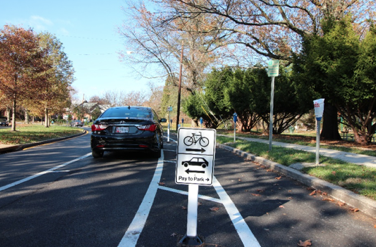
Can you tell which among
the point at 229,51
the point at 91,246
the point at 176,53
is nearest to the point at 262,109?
the point at 229,51

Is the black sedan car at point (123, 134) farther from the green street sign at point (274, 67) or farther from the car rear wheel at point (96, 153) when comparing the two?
the green street sign at point (274, 67)

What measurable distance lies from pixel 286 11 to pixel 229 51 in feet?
12.4

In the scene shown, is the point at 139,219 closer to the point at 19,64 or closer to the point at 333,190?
the point at 333,190

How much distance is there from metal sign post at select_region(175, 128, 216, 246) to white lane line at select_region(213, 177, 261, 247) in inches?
21.1

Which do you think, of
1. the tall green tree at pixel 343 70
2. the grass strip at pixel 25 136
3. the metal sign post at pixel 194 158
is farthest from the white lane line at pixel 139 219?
the grass strip at pixel 25 136

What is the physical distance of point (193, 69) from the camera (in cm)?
2848

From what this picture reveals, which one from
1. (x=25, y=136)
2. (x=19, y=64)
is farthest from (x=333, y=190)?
(x=19, y=64)

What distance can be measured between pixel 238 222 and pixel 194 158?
128 centimetres

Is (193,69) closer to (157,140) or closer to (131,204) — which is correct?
(157,140)

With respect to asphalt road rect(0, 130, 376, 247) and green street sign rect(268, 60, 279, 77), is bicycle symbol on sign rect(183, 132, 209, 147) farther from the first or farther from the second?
green street sign rect(268, 60, 279, 77)

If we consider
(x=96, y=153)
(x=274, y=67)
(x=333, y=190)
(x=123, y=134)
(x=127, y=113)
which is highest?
(x=274, y=67)

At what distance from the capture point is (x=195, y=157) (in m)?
3.06

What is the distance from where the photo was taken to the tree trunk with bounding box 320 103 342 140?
16328 mm

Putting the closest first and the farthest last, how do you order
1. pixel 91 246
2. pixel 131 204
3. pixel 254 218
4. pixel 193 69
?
1. pixel 91 246
2. pixel 254 218
3. pixel 131 204
4. pixel 193 69
